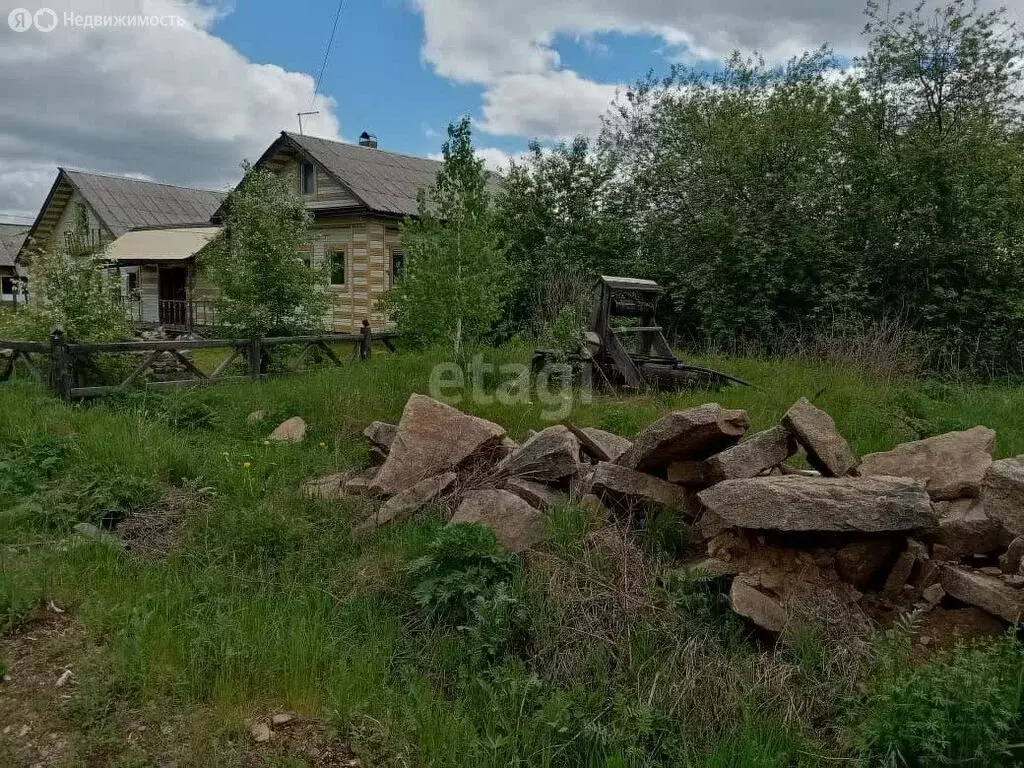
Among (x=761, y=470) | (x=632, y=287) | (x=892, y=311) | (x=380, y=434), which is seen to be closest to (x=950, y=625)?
(x=761, y=470)

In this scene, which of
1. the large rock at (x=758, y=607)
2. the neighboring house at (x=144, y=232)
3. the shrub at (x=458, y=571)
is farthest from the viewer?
the neighboring house at (x=144, y=232)

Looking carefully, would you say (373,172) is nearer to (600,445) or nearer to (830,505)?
(600,445)

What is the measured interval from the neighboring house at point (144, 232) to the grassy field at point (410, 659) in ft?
53.9

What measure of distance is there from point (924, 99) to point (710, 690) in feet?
45.4

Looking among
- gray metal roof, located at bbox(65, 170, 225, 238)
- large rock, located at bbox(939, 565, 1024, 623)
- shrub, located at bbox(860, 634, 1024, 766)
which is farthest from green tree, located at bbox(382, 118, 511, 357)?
gray metal roof, located at bbox(65, 170, 225, 238)

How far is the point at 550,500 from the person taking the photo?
440 cm

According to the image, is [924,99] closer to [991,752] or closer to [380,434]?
[380,434]

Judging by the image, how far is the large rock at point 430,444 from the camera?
5.24 m

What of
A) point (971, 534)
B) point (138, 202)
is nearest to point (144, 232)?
point (138, 202)

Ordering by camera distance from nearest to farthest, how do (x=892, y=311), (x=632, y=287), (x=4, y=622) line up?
(x=4, y=622), (x=632, y=287), (x=892, y=311)

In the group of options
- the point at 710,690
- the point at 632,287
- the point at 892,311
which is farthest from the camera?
the point at 892,311

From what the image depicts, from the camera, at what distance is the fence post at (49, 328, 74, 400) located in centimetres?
824

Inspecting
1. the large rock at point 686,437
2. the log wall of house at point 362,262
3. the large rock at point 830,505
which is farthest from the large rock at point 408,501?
the log wall of house at point 362,262

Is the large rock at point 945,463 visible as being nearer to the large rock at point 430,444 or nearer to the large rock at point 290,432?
the large rock at point 430,444
